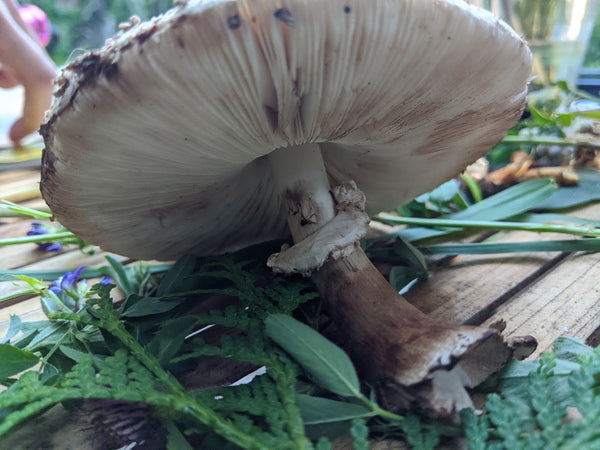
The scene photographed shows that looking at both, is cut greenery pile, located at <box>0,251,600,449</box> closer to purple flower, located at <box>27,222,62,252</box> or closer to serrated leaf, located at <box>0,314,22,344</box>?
serrated leaf, located at <box>0,314,22,344</box>

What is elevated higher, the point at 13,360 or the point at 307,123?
the point at 307,123

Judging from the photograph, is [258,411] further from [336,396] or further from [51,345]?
[51,345]

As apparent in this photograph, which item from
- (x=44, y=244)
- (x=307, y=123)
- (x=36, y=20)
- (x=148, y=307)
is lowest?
(x=44, y=244)

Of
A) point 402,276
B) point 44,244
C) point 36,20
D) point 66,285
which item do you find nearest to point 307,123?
point 402,276

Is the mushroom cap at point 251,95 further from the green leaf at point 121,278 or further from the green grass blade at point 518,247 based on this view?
the green grass blade at point 518,247

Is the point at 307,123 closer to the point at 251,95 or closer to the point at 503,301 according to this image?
the point at 251,95

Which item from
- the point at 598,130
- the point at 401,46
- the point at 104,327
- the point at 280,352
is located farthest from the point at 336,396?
the point at 598,130
